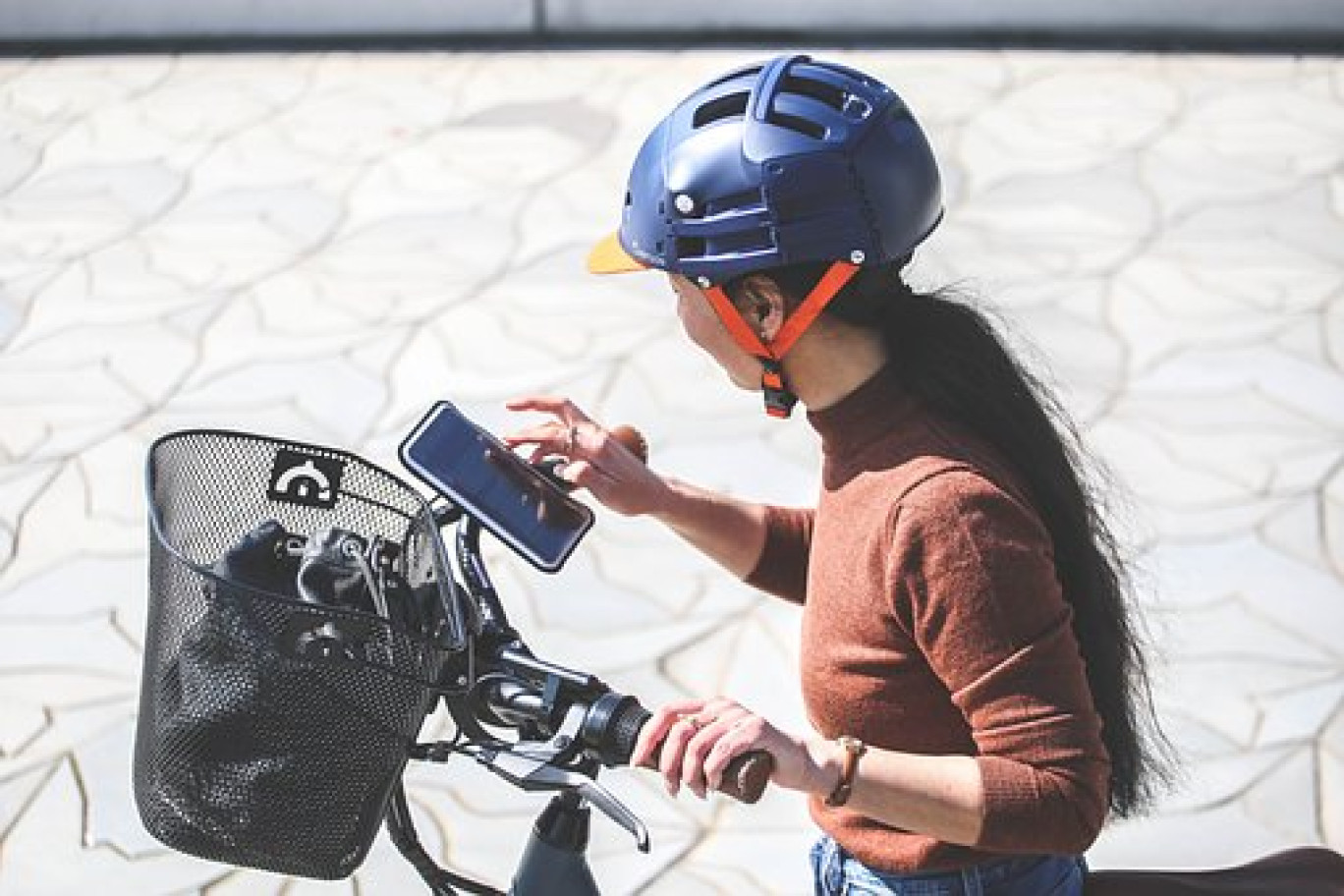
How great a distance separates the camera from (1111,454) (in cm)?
585

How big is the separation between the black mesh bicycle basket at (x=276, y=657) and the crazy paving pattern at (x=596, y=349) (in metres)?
2.11

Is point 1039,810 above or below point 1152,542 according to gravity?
above

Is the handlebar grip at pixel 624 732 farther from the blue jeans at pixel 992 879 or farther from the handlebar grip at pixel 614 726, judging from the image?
the blue jeans at pixel 992 879

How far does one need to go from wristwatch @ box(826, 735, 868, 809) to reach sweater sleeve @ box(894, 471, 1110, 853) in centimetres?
14

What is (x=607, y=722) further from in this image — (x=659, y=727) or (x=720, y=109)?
(x=720, y=109)

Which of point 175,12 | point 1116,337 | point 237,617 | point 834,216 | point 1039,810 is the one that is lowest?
point 175,12

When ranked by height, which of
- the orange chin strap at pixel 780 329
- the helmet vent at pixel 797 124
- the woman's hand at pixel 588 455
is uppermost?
the helmet vent at pixel 797 124

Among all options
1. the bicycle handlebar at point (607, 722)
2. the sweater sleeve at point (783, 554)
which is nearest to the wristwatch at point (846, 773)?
the bicycle handlebar at point (607, 722)

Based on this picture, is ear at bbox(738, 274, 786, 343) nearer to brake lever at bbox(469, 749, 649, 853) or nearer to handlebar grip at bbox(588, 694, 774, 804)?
handlebar grip at bbox(588, 694, 774, 804)

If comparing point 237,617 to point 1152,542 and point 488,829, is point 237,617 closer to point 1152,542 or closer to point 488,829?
point 488,829

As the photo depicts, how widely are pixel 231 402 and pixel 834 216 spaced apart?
13.7 ft

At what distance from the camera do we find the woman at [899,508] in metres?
2.28

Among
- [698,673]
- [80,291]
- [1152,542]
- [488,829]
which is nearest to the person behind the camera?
[488,829]

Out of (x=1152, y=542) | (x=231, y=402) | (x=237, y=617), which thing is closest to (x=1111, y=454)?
(x=1152, y=542)
